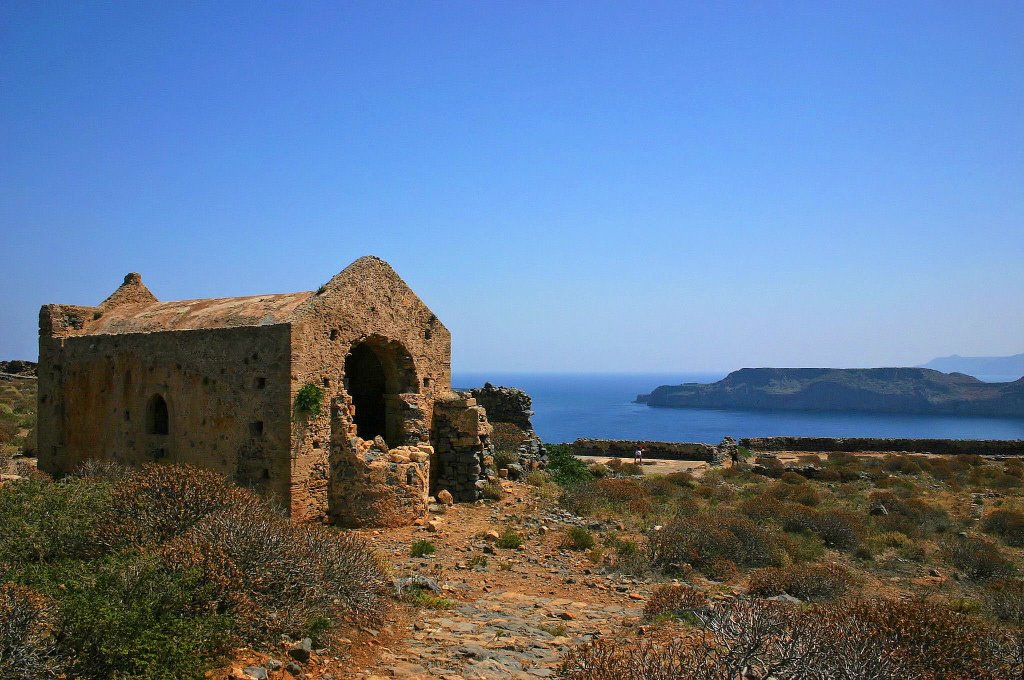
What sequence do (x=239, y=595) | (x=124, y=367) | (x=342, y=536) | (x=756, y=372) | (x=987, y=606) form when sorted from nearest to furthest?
(x=239, y=595) → (x=342, y=536) → (x=987, y=606) → (x=124, y=367) → (x=756, y=372)

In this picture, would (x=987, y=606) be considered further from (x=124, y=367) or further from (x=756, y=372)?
(x=756, y=372)

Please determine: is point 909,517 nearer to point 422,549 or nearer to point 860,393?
point 422,549

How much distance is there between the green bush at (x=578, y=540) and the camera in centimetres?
1225

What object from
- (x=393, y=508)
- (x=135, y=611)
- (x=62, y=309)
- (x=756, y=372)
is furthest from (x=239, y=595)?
(x=756, y=372)

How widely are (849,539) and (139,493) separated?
513 inches

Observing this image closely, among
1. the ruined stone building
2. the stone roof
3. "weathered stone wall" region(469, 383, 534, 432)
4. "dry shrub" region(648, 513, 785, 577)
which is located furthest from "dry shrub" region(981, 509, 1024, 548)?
the stone roof

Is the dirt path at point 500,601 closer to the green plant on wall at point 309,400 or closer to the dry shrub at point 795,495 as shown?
the green plant on wall at point 309,400

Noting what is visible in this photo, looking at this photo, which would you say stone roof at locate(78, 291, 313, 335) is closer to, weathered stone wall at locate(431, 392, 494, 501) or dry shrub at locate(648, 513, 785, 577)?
weathered stone wall at locate(431, 392, 494, 501)

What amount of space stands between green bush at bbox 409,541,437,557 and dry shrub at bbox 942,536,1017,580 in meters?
9.69

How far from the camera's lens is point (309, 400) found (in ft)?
39.9

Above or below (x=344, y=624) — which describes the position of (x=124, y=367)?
above

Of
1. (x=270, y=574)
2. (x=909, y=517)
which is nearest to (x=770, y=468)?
(x=909, y=517)

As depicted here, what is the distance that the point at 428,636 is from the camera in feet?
24.7

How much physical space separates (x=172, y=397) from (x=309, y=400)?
3.67 metres
